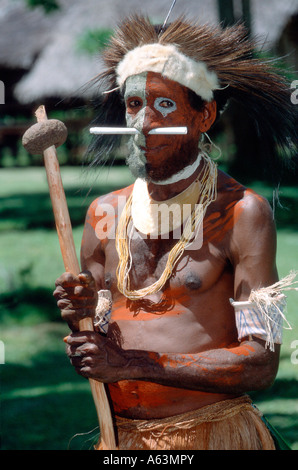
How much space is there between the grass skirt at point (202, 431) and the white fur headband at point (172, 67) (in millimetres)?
1230

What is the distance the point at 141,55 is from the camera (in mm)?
2961

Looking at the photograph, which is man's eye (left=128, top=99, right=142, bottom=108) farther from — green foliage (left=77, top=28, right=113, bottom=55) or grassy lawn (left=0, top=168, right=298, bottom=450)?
green foliage (left=77, top=28, right=113, bottom=55)

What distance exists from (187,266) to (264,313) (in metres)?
0.35

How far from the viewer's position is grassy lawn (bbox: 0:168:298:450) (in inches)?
222

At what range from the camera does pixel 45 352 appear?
291 inches

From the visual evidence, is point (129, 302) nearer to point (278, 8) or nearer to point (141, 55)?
point (141, 55)

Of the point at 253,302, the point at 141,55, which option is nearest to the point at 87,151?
the point at 141,55

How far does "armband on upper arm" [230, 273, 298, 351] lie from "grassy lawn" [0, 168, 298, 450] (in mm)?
615

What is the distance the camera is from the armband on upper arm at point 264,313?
275 centimetres

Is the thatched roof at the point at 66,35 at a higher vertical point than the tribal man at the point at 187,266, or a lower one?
higher

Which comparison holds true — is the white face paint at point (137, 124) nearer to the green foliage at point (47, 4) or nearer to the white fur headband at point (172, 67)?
the white fur headband at point (172, 67)

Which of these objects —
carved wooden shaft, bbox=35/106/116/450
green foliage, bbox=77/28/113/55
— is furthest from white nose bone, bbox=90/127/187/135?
green foliage, bbox=77/28/113/55

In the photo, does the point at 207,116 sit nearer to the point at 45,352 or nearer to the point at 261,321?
the point at 261,321

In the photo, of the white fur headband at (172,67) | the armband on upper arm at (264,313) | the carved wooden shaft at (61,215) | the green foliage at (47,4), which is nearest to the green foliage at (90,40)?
the green foliage at (47,4)
